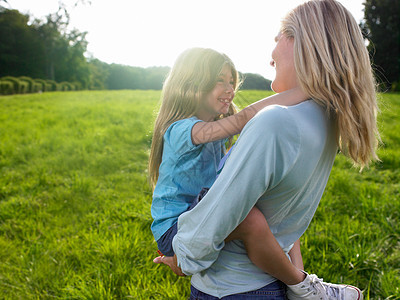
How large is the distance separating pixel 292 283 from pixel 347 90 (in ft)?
2.06

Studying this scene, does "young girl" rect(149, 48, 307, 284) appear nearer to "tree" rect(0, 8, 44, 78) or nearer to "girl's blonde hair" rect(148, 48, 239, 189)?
"girl's blonde hair" rect(148, 48, 239, 189)

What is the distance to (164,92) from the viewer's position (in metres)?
1.71

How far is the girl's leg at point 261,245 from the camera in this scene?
89 cm

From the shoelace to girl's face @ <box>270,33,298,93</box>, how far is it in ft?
2.21

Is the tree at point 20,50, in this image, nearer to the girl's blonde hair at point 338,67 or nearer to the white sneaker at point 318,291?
the girl's blonde hair at point 338,67

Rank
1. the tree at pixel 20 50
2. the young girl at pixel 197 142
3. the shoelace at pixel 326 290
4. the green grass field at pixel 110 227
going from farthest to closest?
1. the tree at pixel 20 50
2. the green grass field at pixel 110 227
3. the shoelace at pixel 326 290
4. the young girl at pixel 197 142

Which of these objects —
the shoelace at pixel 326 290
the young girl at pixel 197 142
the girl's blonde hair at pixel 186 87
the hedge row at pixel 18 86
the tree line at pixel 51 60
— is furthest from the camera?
the tree line at pixel 51 60

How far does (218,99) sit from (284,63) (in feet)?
2.11

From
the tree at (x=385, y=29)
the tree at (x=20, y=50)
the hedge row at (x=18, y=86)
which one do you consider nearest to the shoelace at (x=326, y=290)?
the hedge row at (x=18, y=86)

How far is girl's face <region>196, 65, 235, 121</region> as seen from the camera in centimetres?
163

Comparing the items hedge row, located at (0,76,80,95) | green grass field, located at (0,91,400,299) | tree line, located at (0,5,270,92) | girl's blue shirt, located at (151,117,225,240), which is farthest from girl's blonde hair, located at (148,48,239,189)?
hedge row, located at (0,76,80,95)

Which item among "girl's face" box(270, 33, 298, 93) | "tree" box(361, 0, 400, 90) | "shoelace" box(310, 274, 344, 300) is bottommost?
"shoelace" box(310, 274, 344, 300)

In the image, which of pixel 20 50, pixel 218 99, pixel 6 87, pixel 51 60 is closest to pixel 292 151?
pixel 218 99

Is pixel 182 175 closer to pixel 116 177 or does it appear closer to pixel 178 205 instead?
pixel 178 205
